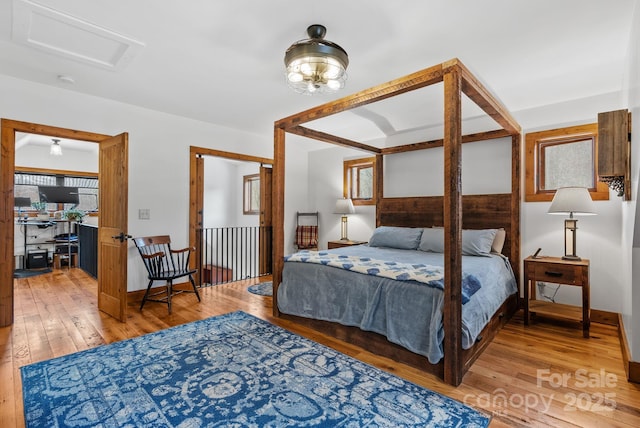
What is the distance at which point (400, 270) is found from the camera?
2529 mm

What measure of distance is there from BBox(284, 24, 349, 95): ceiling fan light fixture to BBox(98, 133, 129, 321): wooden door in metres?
2.15

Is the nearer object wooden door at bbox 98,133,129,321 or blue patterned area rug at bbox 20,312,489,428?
blue patterned area rug at bbox 20,312,489,428

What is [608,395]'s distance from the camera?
1.95m

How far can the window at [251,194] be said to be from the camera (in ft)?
24.5

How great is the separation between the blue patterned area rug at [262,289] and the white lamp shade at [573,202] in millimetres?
3507

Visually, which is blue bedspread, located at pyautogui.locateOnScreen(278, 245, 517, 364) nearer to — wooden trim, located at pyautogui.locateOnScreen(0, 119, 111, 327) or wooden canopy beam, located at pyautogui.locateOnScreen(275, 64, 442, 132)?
wooden canopy beam, located at pyautogui.locateOnScreen(275, 64, 442, 132)

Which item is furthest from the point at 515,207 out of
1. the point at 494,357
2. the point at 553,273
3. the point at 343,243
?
the point at 343,243

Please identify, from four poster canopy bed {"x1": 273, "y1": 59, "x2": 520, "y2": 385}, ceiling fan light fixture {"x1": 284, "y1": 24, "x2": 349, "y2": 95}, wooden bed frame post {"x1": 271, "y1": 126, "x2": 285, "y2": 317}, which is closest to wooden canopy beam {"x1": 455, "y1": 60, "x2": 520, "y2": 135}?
four poster canopy bed {"x1": 273, "y1": 59, "x2": 520, "y2": 385}

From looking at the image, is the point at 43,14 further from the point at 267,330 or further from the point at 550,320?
the point at 550,320

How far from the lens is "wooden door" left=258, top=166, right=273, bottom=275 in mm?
5676

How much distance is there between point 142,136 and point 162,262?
1.69m

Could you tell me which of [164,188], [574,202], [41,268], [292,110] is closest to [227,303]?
[164,188]

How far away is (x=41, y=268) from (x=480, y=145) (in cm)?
813

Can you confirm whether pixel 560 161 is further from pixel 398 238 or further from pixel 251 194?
pixel 251 194
